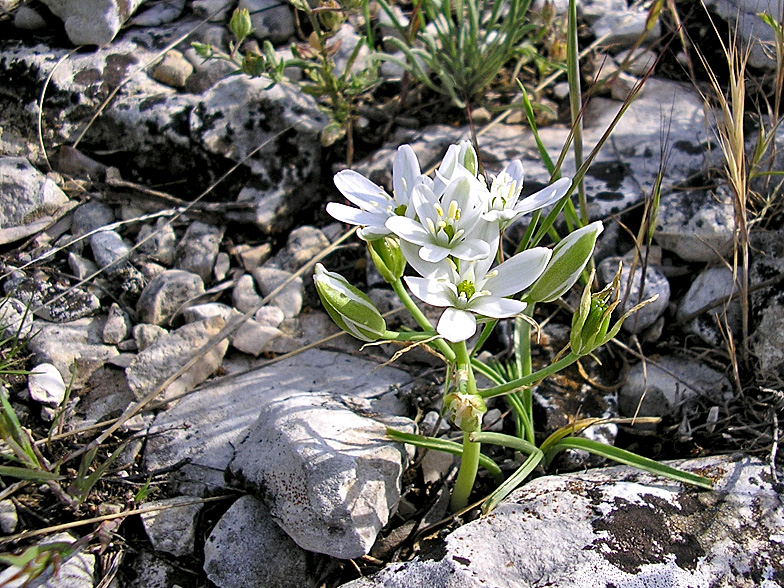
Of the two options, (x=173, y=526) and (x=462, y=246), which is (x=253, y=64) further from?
(x=173, y=526)

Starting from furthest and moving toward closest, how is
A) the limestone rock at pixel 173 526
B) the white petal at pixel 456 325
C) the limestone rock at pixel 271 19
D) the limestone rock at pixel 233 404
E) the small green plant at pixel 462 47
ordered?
the limestone rock at pixel 271 19 < the small green plant at pixel 462 47 < the limestone rock at pixel 233 404 < the limestone rock at pixel 173 526 < the white petal at pixel 456 325

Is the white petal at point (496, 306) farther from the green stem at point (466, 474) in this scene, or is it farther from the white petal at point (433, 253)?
the green stem at point (466, 474)

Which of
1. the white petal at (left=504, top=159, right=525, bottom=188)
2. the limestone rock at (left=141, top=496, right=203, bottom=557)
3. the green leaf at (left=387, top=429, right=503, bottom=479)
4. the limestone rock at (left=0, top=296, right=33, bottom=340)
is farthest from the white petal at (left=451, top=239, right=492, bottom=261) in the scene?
the limestone rock at (left=0, top=296, right=33, bottom=340)

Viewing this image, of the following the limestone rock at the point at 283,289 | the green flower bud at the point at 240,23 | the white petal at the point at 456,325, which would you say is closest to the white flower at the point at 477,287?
the white petal at the point at 456,325

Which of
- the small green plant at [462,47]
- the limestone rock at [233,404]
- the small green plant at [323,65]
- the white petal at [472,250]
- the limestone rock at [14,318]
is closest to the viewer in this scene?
the white petal at [472,250]

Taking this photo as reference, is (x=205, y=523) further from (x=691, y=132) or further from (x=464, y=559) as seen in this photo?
(x=691, y=132)

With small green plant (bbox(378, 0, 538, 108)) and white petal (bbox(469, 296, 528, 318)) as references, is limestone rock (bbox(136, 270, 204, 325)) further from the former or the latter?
white petal (bbox(469, 296, 528, 318))

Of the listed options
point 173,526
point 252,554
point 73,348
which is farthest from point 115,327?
point 252,554
